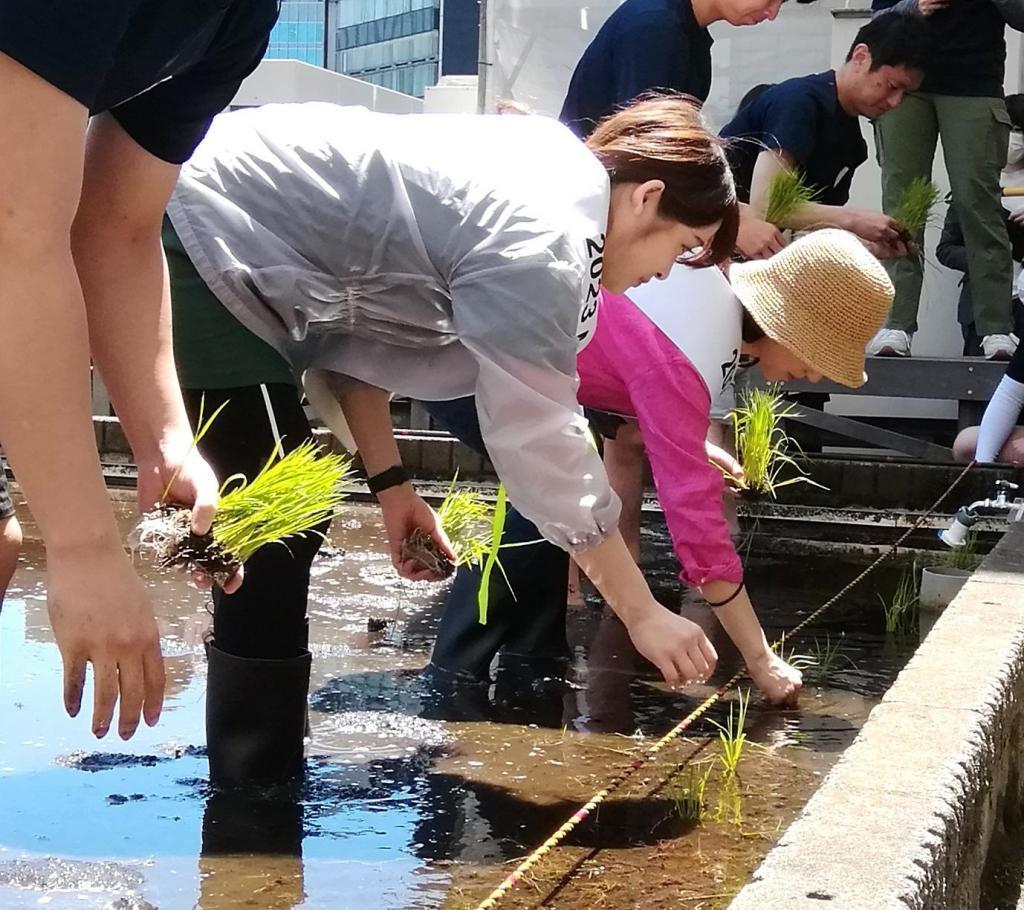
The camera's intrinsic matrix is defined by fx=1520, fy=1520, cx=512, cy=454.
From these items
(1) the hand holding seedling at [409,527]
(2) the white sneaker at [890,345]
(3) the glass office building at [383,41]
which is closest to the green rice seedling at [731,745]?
(1) the hand holding seedling at [409,527]

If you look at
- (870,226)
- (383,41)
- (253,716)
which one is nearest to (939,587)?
(870,226)

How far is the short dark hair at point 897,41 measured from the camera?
5.82 meters

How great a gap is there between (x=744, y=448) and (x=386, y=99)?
22683 mm

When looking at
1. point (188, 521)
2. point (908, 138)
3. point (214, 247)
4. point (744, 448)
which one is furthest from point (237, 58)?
point (908, 138)

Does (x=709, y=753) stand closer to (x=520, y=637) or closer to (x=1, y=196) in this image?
(x=520, y=637)

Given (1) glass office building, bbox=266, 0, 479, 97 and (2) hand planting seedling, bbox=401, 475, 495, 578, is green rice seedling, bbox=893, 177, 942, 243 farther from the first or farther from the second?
(1) glass office building, bbox=266, 0, 479, 97

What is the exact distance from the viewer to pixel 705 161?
2.80 metres

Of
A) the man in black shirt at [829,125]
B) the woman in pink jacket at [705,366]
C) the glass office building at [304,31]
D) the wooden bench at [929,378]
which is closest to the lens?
the woman in pink jacket at [705,366]

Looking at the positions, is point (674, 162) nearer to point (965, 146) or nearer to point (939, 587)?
point (939, 587)

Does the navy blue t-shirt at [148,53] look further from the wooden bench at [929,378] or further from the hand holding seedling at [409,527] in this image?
the wooden bench at [929,378]

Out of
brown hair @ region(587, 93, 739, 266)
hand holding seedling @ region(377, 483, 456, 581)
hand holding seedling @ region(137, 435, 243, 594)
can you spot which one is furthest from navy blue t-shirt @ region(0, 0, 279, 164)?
hand holding seedling @ region(377, 483, 456, 581)

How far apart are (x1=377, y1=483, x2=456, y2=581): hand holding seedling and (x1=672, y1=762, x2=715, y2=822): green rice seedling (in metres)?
0.65

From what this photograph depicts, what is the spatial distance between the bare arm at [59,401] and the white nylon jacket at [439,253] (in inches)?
43.1

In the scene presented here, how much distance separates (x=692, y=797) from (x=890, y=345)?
→ 166 inches
